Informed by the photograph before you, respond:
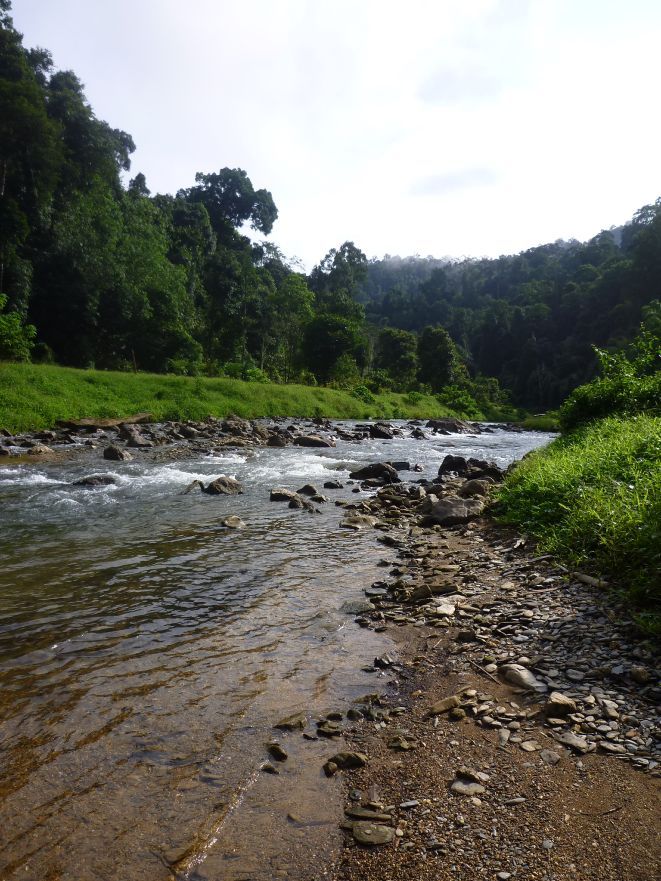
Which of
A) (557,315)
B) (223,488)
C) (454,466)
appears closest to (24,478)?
(223,488)

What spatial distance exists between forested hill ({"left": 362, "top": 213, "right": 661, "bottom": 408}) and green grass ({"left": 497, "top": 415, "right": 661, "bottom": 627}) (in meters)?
62.6

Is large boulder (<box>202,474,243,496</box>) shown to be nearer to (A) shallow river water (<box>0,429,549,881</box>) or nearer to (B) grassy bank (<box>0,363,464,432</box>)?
(A) shallow river water (<box>0,429,549,881</box>)

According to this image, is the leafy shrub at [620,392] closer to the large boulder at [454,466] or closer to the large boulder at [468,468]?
the large boulder at [468,468]

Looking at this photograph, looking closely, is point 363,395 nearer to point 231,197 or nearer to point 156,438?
point 156,438

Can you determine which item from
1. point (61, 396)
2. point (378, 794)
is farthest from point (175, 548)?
point (61, 396)

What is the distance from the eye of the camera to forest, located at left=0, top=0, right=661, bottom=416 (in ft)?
124

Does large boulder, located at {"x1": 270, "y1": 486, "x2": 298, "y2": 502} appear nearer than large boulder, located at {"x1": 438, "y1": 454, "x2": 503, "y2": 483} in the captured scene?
Yes

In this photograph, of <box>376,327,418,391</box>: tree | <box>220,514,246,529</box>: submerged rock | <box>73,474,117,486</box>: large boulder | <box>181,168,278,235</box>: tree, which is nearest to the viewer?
<box>220,514,246,529</box>: submerged rock

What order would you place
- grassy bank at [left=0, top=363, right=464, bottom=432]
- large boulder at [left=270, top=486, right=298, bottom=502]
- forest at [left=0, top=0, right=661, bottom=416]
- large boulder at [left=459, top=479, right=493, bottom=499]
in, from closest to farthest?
large boulder at [left=459, top=479, right=493, bottom=499], large boulder at [left=270, top=486, right=298, bottom=502], grassy bank at [left=0, top=363, right=464, bottom=432], forest at [left=0, top=0, right=661, bottom=416]

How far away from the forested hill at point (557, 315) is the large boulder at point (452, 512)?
62853mm

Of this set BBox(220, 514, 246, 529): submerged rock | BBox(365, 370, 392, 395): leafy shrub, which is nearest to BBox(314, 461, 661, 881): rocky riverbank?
BBox(220, 514, 246, 529): submerged rock

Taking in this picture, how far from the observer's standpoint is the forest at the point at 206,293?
37656 millimetres

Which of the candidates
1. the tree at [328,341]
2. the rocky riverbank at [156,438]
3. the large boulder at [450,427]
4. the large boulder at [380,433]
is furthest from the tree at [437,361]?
the large boulder at [380,433]

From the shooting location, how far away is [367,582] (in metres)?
7.38
